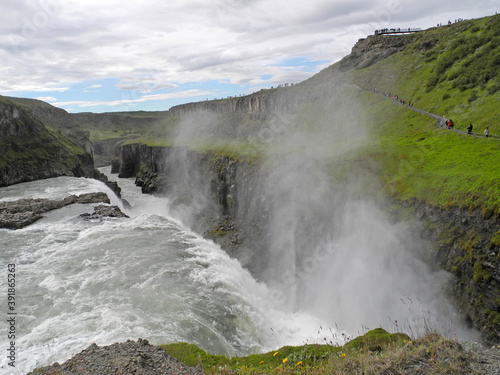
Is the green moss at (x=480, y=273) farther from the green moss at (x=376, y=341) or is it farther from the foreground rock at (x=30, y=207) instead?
the foreground rock at (x=30, y=207)

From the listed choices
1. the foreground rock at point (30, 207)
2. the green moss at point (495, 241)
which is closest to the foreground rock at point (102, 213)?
the foreground rock at point (30, 207)

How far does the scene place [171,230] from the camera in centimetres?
3719

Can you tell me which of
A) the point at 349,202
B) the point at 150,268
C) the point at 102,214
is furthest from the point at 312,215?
the point at 102,214

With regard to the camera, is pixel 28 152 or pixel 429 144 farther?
pixel 28 152

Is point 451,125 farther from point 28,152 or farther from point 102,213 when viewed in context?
point 28,152

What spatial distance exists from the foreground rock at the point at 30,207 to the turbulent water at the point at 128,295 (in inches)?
80.9

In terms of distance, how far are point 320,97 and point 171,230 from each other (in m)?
47.8

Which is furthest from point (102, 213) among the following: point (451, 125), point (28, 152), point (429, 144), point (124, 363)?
point (451, 125)

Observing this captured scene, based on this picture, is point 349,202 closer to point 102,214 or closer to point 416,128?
point 416,128

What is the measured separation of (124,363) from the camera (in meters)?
9.79

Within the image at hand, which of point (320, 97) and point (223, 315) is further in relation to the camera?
point (320, 97)

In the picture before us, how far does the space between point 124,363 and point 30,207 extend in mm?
38430

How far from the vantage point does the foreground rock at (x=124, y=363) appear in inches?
379

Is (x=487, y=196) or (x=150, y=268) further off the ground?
(x=487, y=196)
